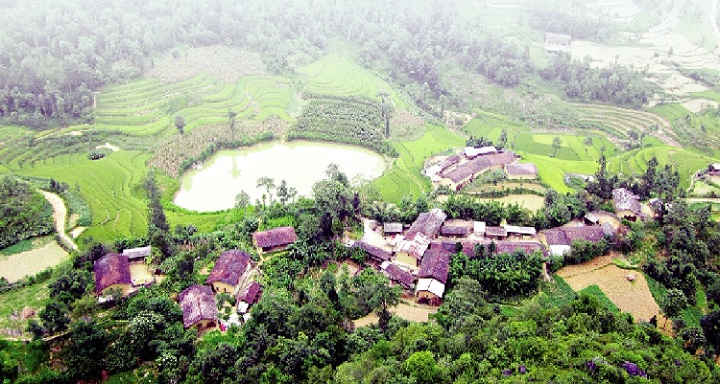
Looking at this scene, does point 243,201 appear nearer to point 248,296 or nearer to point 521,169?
point 248,296

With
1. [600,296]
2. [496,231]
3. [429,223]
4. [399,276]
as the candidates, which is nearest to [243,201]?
[429,223]

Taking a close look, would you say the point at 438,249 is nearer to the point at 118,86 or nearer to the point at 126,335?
the point at 126,335

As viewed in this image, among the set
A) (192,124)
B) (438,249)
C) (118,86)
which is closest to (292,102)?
(192,124)

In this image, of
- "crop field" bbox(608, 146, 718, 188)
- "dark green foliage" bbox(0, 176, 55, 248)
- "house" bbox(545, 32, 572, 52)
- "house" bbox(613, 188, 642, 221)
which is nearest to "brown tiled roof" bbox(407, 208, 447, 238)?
"house" bbox(613, 188, 642, 221)

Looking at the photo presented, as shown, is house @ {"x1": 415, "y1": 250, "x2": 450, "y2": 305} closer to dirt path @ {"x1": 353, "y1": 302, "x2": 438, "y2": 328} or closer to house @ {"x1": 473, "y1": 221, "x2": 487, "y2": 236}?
dirt path @ {"x1": 353, "y1": 302, "x2": 438, "y2": 328}

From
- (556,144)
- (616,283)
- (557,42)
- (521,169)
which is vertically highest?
(557,42)

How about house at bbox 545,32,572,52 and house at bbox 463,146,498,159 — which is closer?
house at bbox 463,146,498,159
